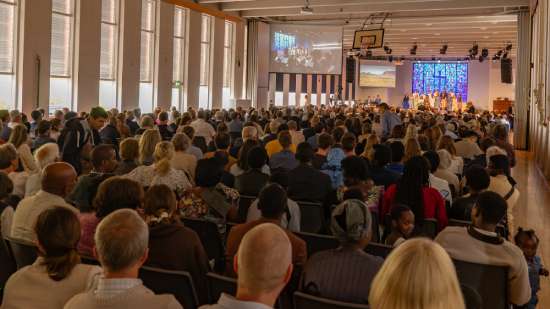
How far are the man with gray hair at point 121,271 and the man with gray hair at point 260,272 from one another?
0.31m

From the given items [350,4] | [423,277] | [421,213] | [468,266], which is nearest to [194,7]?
[350,4]

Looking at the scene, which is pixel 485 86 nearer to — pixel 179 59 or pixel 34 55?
pixel 179 59

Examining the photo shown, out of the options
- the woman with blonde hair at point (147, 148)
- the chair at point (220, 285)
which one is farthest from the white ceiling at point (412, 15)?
the chair at point (220, 285)

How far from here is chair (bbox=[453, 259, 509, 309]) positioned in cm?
339

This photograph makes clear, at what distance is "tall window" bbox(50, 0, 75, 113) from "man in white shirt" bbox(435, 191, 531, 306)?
14149mm

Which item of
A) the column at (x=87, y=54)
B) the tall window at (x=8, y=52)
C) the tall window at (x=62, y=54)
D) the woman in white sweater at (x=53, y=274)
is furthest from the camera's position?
the column at (x=87, y=54)

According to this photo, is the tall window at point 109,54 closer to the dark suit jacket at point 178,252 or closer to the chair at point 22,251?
the chair at point 22,251

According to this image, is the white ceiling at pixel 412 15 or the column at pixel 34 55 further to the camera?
the white ceiling at pixel 412 15

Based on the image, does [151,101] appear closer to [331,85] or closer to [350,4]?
[350,4]

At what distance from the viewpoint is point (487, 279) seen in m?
3.41

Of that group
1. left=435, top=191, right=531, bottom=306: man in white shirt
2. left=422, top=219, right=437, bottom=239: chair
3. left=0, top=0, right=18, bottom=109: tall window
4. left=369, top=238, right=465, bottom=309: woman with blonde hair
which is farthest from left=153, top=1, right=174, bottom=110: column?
left=369, top=238, right=465, bottom=309: woman with blonde hair

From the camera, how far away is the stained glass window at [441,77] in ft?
155

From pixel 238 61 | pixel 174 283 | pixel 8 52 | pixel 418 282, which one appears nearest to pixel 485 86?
pixel 238 61

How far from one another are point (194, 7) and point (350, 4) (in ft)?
16.9
